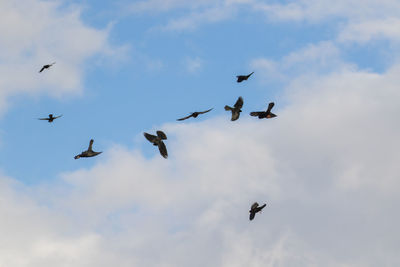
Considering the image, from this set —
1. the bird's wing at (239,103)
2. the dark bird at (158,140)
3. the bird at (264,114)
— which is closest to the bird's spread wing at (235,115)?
the bird's wing at (239,103)

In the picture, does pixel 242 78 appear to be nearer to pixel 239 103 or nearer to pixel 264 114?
pixel 239 103

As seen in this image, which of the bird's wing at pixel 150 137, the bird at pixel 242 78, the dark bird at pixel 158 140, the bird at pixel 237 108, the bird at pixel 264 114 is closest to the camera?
the dark bird at pixel 158 140

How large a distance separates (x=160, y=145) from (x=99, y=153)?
728 centimetres

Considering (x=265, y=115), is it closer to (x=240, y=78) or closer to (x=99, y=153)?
(x=240, y=78)

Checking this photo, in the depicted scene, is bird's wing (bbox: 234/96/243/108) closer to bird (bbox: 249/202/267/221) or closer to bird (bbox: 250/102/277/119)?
bird (bbox: 250/102/277/119)

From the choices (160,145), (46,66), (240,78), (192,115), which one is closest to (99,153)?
(160,145)

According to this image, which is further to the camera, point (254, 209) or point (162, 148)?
point (254, 209)

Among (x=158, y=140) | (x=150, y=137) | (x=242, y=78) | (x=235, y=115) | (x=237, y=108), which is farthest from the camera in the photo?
(x=242, y=78)

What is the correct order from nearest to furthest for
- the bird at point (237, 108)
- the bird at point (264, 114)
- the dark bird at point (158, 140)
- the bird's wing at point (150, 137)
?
the dark bird at point (158, 140) → the bird's wing at point (150, 137) → the bird at point (264, 114) → the bird at point (237, 108)

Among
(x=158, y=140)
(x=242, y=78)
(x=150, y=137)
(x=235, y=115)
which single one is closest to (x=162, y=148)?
(x=158, y=140)

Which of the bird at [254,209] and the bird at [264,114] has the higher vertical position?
the bird at [264,114]

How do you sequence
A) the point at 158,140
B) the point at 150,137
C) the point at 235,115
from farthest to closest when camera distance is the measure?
the point at 235,115 < the point at 150,137 < the point at 158,140

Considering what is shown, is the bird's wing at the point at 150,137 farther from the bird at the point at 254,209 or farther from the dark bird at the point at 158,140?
the bird at the point at 254,209

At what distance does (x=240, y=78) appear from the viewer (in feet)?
268
